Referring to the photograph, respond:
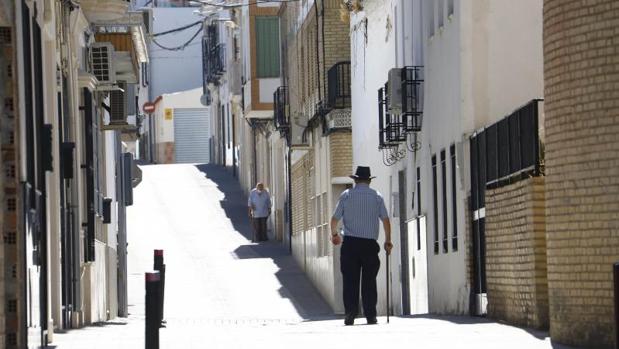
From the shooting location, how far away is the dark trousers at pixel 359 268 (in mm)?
20906

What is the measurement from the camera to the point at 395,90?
2789 cm

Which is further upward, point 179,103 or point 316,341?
point 179,103

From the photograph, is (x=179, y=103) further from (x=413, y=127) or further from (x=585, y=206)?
(x=585, y=206)

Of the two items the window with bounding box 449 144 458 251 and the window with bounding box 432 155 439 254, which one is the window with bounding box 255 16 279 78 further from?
the window with bounding box 449 144 458 251

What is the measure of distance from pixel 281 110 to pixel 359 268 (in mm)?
27997

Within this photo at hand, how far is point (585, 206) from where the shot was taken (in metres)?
14.2

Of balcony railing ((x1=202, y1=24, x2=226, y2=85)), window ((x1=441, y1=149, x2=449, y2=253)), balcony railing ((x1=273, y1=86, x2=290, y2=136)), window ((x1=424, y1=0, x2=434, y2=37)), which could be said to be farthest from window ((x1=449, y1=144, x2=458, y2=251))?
balcony railing ((x1=202, y1=24, x2=226, y2=85))

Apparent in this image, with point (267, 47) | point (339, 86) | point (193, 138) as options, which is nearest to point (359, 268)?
point (339, 86)

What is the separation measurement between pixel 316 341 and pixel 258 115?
3748cm

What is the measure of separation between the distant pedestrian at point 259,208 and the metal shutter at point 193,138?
35.2 metres

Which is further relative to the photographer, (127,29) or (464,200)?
(127,29)

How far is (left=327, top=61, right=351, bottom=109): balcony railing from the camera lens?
37.7 metres

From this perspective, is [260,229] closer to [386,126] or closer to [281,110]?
[281,110]

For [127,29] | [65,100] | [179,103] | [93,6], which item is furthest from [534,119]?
[179,103]
